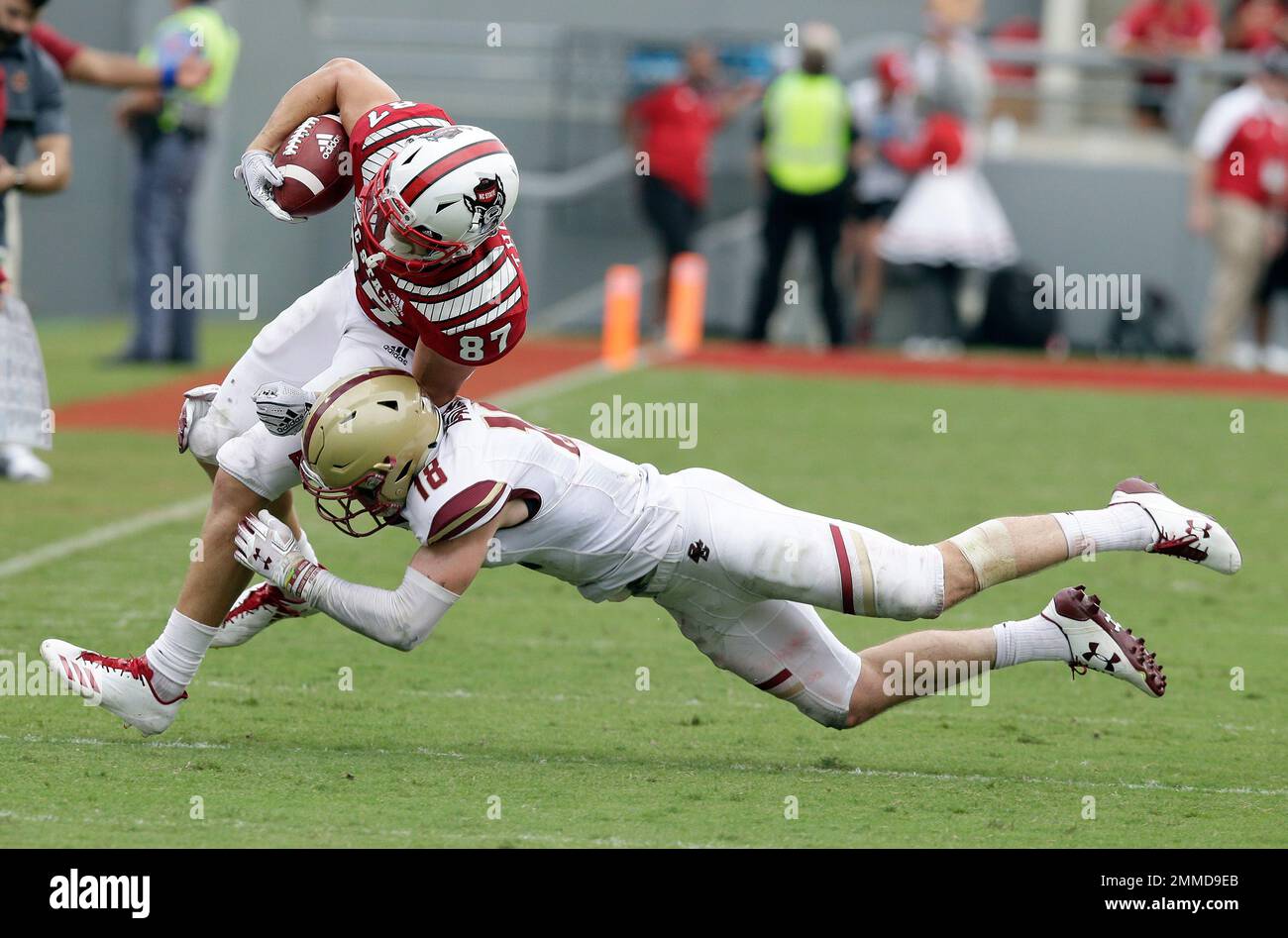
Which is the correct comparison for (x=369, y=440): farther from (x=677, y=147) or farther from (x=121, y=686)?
(x=677, y=147)

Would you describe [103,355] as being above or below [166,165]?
below

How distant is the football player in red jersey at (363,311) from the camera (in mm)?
4461

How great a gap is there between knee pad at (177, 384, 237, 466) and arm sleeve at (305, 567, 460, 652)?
0.79m

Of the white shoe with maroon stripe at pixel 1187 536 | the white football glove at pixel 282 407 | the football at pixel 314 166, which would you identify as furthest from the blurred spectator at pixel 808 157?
the white football glove at pixel 282 407

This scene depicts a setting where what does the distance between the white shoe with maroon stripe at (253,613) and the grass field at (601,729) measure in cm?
19

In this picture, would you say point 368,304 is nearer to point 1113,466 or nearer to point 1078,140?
point 1113,466

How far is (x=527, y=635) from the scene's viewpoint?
6.23 m

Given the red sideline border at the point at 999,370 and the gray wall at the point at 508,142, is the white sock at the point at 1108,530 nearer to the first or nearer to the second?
the red sideline border at the point at 999,370

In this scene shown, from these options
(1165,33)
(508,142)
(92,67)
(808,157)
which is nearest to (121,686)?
(92,67)

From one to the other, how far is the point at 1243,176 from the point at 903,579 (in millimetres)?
10842

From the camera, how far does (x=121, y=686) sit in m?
4.67

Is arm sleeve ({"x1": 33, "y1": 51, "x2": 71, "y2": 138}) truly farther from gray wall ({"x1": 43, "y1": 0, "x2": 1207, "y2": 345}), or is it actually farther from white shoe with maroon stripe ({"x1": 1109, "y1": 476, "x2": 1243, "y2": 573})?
gray wall ({"x1": 43, "y1": 0, "x2": 1207, "y2": 345})

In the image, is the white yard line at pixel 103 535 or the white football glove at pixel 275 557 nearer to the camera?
the white football glove at pixel 275 557

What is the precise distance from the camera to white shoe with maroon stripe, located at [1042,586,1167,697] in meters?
4.79
